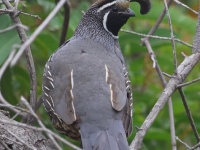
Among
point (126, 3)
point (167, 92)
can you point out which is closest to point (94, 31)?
point (126, 3)

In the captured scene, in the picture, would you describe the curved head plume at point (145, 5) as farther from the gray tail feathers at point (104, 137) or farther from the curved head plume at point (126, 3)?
the gray tail feathers at point (104, 137)

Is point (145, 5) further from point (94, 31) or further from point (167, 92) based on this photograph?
point (167, 92)

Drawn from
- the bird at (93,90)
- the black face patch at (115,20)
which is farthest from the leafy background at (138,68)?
the bird at (93,90)

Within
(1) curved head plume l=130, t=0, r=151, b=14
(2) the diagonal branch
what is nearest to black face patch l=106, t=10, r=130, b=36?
(1) curved head plume l=130, t=0, r=151, b=14

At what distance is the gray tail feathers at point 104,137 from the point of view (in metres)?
3.37

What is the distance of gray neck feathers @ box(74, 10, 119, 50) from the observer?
4324mm

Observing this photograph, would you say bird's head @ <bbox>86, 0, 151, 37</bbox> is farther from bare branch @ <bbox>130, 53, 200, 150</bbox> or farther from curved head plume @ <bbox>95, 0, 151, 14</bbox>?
bare branch @ <bbox>130, 53, 200, 150</bbox>

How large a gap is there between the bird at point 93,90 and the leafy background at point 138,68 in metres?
0.35

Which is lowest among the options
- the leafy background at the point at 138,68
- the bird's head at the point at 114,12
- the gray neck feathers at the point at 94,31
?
the leafy background at the point at 138,68

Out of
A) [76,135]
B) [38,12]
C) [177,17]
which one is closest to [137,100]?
[177,17]

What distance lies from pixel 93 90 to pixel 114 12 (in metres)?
0.78

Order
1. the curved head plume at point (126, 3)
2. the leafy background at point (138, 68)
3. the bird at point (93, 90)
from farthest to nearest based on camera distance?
the leafy background at point (138, 68), the curved head plume at point (126, 3), the bird at point (93, 90)

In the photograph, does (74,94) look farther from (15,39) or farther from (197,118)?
(197,118)

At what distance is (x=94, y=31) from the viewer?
439cm
